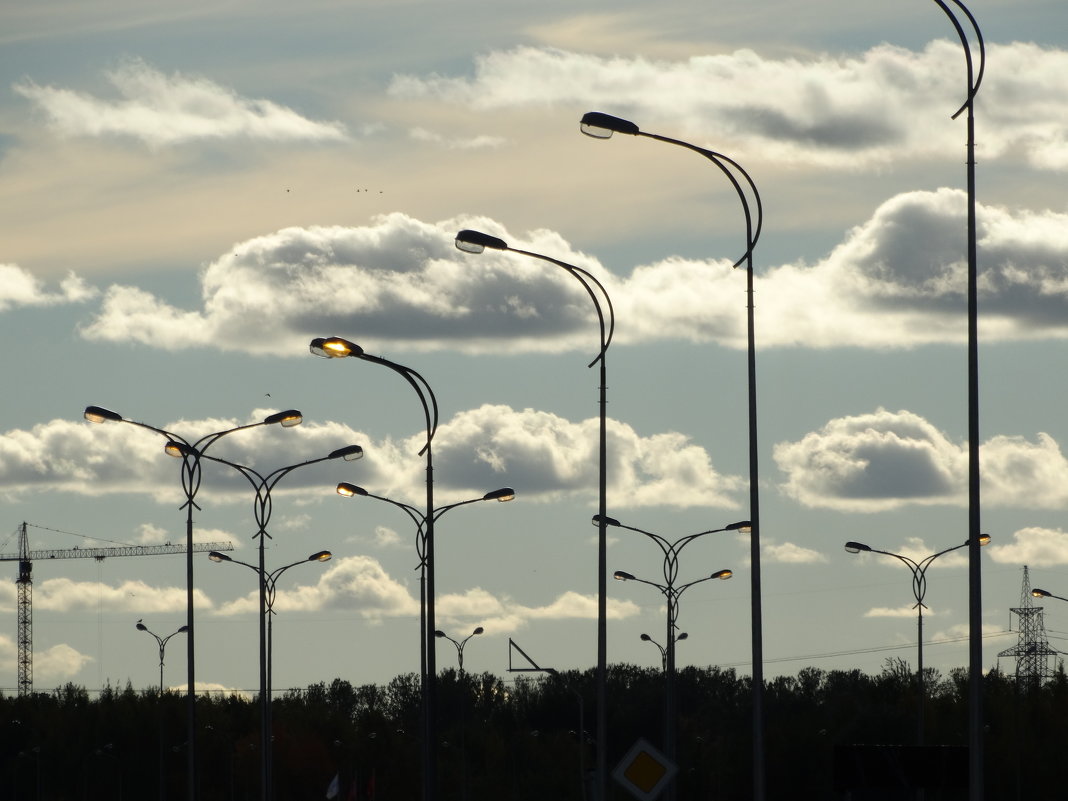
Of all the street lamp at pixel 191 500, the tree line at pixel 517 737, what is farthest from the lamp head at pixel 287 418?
the tree line at pixel 517 737

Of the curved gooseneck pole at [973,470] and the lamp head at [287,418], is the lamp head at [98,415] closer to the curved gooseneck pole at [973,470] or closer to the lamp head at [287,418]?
the lamp head at [287,418]

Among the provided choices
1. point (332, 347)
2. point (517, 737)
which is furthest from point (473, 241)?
point (517, 737)

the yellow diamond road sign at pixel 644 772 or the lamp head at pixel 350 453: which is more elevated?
the lamp head at pixel 350 453

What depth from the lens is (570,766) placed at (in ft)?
397

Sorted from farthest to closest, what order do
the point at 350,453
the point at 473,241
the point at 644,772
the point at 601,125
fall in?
the point at 350,453 → the point at 473,241 → the point at 601,125 → the point at 644,772

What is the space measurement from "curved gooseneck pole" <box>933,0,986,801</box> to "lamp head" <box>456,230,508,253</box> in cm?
959

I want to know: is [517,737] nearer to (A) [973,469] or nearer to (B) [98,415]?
(B) [98,415]

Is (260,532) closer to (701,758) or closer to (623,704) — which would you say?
(701,758)

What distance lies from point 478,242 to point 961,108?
970cm

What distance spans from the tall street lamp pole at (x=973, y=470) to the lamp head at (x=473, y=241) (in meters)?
9.59

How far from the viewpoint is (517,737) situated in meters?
134

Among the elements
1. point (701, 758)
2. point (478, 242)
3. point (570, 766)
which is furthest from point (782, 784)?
point (478, 242)

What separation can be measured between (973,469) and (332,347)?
10.8 metres

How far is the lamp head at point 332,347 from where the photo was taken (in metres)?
30.3
